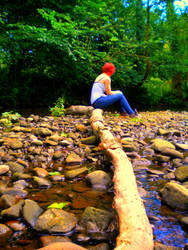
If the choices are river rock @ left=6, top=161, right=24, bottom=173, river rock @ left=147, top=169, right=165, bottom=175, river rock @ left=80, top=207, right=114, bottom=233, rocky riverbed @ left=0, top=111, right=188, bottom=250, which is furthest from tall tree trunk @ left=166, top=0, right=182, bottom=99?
river rock @ left=80, top=207, right=114, bottom=233

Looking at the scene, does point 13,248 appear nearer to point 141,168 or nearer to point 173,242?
point 173,242

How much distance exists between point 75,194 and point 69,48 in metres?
7.49

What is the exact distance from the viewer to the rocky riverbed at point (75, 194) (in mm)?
1242

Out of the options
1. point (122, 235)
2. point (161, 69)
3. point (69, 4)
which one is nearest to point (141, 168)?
point (122, 235)

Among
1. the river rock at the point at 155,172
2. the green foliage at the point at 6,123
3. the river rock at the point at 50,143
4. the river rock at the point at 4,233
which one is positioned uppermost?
the green foliage at the point at 6,123

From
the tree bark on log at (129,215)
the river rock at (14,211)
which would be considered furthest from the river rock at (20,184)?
the tree bark on log at (129,215)

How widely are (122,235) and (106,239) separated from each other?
234mm

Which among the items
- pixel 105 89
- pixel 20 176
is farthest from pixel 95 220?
pixel 105 89

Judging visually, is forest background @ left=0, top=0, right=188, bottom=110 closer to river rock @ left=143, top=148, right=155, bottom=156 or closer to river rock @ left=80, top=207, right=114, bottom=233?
river rock @ left=143, top=148, right=155, bottom=156

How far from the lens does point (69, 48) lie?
26.6 feet

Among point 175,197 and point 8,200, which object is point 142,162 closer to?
point 175,197

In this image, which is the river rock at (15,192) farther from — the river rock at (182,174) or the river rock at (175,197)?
the river rock at (182,174)

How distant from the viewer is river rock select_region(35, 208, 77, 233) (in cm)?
126

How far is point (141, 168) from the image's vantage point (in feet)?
8.00
